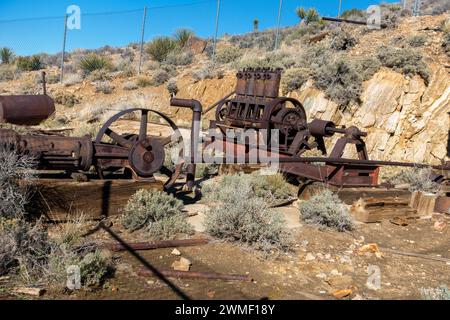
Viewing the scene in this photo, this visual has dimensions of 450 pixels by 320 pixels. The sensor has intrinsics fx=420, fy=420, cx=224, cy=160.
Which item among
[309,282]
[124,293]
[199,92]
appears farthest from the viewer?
[199,92]

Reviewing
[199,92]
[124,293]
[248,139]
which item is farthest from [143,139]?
[199,92]

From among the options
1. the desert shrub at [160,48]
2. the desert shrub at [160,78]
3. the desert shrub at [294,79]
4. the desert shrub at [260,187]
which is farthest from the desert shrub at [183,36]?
the desert shrub at [260,187]

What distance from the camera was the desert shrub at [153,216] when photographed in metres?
5.13

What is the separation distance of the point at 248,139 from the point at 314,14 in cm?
2235

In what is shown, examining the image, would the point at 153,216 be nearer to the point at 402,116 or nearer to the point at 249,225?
the point at 249,225

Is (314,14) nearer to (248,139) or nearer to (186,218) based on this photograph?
(248,139)

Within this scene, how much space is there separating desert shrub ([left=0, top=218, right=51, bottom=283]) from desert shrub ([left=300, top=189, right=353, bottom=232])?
11.9ft

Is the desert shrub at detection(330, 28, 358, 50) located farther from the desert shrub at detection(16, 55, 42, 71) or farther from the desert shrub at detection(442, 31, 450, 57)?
the desert shrub at detection(16, 55, 42, 71)

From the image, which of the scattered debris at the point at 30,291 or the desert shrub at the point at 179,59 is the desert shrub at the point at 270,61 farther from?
the scattered debris at the point at 30,291

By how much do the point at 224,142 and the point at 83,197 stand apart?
4333mm

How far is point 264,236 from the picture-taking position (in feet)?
16.3

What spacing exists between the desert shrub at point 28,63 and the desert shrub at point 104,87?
10.8 meters

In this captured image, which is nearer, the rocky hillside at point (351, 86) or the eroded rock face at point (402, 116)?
the eroded rock face at point (402, 116)

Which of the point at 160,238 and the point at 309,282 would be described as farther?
the point at 160,238
